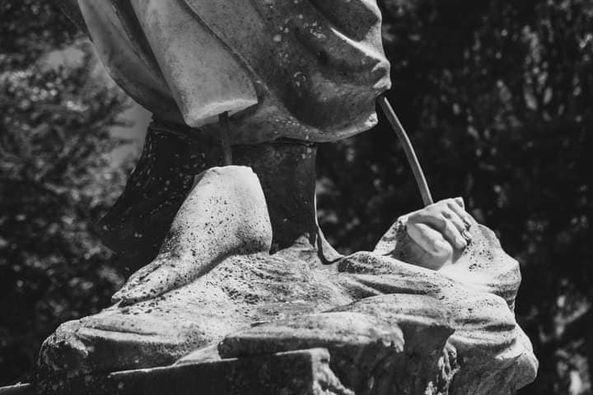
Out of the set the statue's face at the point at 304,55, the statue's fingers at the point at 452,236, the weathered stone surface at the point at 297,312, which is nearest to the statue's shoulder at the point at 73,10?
the statue's face at the point at 304,55

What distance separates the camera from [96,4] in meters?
5.18

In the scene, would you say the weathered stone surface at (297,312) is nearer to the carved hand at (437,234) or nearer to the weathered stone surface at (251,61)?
the carved hand at (437,234)

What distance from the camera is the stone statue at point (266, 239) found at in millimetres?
4090

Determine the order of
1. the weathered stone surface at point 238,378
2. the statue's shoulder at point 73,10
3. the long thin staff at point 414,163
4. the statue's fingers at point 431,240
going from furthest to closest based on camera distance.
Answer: the statue's shoulder at point 73,10 < the long thin staff at point 414,163 < the statue's fingers at point 431,240 < the weathered stone surface at point 238,378

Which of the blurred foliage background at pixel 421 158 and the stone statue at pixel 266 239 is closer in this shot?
the stone statue at pixel 266 239

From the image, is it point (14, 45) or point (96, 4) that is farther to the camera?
point (14, 45)

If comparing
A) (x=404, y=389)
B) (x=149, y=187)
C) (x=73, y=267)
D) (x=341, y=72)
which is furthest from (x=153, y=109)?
(x=73, y=267)

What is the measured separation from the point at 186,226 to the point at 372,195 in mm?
10665

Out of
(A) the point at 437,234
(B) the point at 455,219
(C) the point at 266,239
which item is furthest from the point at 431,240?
(C) the point at 266,239

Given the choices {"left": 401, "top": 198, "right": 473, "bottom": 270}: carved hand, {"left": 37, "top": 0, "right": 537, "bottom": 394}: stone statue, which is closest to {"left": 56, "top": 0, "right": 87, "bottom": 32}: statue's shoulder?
{"left": 37, "top": 0, "right": 537, "bottom": 394}: stone statue

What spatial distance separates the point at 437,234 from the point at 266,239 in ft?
1.91

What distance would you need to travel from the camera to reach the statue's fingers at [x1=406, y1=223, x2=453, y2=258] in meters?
4.87

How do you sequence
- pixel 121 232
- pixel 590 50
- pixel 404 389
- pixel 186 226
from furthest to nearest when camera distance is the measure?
pixel 590 50
pixel 121 232
pixel 186 226
pixel 404 389

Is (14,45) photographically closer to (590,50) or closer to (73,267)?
(73,267)
